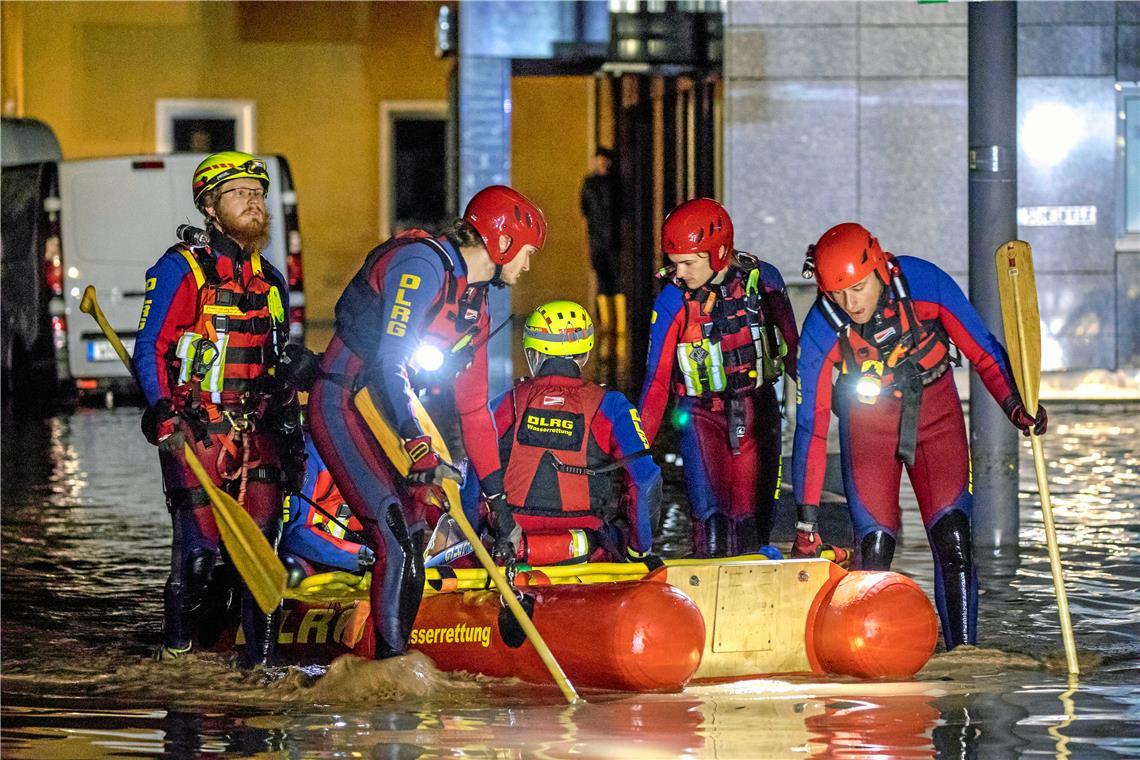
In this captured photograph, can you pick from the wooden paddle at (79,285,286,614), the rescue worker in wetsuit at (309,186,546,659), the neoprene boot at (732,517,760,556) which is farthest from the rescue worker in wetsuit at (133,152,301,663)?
the neoprene boot at (732,517,760,556)

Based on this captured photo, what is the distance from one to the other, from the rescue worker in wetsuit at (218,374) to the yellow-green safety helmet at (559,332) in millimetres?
1019

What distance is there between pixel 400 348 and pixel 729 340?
7.80 ft

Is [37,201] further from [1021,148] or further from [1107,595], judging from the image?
[1107,595]

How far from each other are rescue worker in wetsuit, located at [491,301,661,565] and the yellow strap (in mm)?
1261

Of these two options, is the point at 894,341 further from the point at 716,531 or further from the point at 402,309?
the point at 402,309

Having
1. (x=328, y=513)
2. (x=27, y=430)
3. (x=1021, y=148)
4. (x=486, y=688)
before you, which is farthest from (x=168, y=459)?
(x=1021, y=148)

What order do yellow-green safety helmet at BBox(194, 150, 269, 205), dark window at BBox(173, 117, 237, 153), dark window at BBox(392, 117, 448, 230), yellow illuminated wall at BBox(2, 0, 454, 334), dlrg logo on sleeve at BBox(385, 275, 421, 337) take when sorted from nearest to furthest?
dlrg logo on sleeve at BBox(385, 275, 421, 337) → yellow-green safety helmet at BBox(194, 150, 269, 205) → yellow illuminated wall at BBox(2, 0, 454, 334) → dark window at BBox(173, 117, 237, 153) → dark window at BBox(392, 117, 448, 230)

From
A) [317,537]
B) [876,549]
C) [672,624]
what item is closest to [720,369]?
[876,549]

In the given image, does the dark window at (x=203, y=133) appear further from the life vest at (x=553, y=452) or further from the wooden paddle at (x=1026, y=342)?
the wooden paddle at (x=1026, y=342)

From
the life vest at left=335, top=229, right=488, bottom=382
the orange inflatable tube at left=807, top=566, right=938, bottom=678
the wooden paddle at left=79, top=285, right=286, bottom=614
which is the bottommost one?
the orange inflatable tube at left=807, top=566, right=938, bottom=678

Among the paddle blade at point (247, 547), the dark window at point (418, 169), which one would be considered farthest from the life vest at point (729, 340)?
the dark window at point (418, 169)

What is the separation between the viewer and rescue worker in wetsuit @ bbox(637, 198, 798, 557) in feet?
29.9

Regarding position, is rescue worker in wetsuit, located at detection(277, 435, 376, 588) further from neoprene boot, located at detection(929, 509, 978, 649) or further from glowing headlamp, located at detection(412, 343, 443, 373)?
neoprene boot, located at detection(929, 509, 978, 649)

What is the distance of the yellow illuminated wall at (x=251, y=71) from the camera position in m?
30.1
